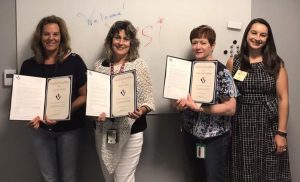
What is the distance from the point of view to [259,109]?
6.82 feet

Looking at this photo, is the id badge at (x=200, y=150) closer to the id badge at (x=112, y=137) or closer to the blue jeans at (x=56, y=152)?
the id badge at (x=112, y=137)

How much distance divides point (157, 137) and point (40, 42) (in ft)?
3.57

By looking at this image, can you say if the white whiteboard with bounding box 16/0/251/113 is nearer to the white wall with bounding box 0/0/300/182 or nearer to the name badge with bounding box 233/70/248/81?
the white wall with bounding box 0/0/300/182

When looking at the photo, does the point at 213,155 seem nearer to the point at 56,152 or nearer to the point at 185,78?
the point at 185,78

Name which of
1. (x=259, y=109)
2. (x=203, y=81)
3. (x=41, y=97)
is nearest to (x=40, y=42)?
(x=41, y=97)

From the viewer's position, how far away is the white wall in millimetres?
Result: 2252

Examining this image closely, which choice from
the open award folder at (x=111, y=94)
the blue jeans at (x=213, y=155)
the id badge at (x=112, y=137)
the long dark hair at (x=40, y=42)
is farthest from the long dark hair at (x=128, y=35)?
the blue jeans at (x=213, y=155)

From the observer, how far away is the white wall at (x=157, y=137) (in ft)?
7.39

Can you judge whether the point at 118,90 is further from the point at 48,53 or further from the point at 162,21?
the point at 162,21

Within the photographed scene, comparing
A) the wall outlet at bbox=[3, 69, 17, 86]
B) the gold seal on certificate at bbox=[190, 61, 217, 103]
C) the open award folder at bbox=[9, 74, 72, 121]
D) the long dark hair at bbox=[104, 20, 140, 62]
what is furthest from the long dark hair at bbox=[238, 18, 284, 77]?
the wall outlet at bbox=[3, 69, 17, 86]

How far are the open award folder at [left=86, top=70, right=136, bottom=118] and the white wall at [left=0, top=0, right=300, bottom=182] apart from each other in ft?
1.85

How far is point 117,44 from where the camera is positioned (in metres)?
1.94

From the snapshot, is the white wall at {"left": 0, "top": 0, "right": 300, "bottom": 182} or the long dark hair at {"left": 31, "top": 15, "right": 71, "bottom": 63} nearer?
the long dark hair at {"left": 31, "top": 15, "right": 71, "bottom": 63}

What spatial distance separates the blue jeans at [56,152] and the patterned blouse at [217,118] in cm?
73
